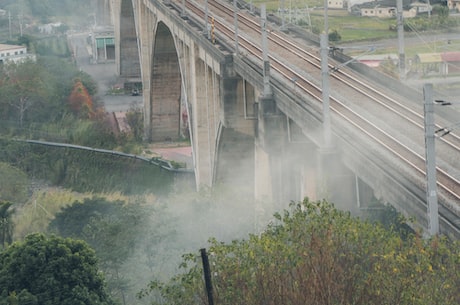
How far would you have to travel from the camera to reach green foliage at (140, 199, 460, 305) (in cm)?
1708

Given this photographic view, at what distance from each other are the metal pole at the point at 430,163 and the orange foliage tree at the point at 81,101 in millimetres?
56792

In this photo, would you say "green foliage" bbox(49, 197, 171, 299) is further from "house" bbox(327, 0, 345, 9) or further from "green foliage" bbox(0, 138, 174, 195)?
"house" bbox(327, 0, 345, 9)

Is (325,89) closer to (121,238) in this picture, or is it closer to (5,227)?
(121,238)

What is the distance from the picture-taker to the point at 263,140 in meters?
32.2

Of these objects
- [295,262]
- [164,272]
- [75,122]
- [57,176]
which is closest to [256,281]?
[295,262]

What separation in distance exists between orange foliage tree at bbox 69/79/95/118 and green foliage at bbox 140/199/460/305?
55.8m

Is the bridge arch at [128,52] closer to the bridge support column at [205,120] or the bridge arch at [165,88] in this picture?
the bridge arch at [165,88]

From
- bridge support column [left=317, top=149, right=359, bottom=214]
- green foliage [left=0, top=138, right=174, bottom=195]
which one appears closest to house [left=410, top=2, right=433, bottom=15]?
green foliage [left=0, top=138, right=174, bottom=195]

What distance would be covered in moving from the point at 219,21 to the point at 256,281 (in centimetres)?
3255

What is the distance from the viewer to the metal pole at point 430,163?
18.6 m

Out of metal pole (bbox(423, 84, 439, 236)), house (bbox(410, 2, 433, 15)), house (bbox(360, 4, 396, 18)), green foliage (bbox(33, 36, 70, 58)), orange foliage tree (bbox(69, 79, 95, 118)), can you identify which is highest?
house (bbox(410, 2, 433, 15))

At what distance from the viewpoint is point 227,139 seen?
40656mm

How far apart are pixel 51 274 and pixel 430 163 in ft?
39.4

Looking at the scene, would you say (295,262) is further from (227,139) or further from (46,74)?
(46,74)
